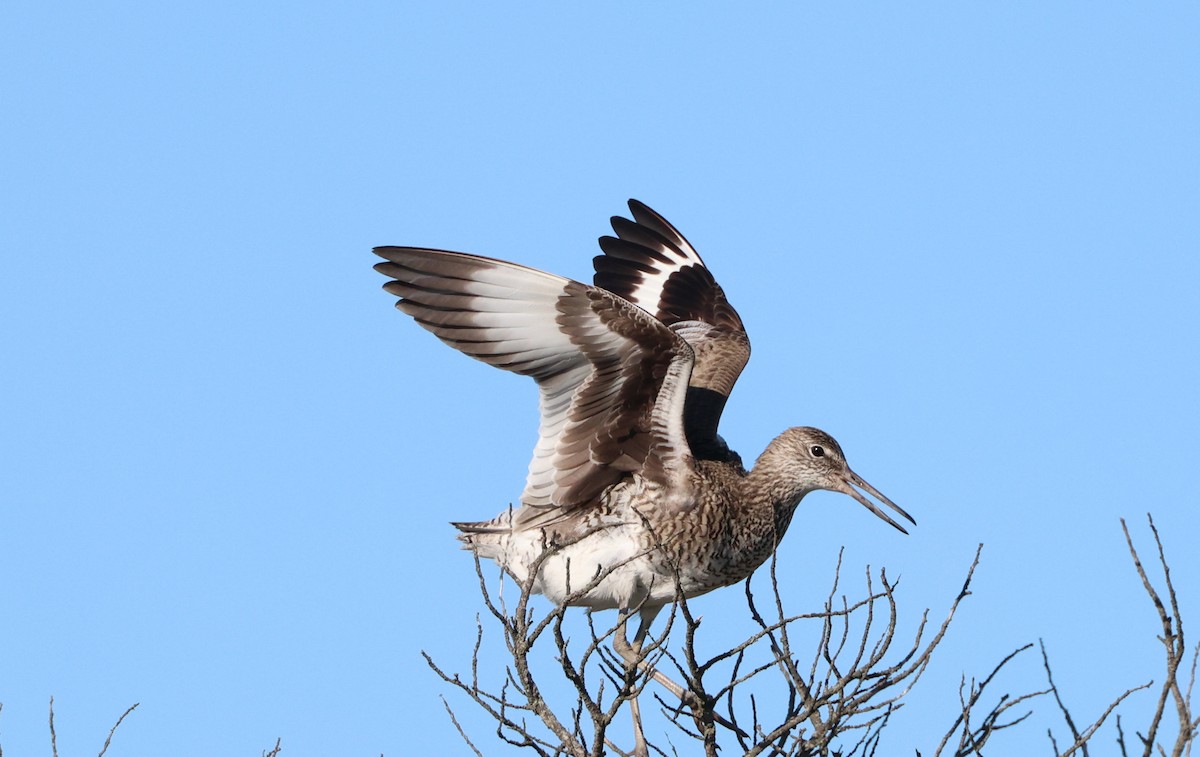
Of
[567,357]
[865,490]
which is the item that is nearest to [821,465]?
[865,490]

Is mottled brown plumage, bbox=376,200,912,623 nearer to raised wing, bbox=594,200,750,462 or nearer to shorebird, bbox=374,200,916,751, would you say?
shorebird, bbox=374,200,916,751

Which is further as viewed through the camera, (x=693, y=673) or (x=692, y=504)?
(x=692, y=504)

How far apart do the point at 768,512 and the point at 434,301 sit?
232 cm

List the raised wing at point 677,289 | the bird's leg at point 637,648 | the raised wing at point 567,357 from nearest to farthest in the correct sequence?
the raised wing at point 567,357 < the bird's leg at point 637,648 < the raised wing at point 677,289

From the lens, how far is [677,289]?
10148 millimetres

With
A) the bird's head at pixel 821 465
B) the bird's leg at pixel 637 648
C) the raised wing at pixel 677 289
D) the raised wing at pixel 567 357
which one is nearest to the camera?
the raised wing at pixel 567 357

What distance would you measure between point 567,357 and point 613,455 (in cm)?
74

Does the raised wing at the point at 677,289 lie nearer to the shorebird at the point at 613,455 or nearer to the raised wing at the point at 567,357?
the shorebird at the point at 613,455

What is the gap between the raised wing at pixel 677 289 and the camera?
9211 millimetres

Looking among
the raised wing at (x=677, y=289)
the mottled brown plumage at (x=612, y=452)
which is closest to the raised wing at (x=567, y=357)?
the mottled brown plumage at (x=612, y=452)

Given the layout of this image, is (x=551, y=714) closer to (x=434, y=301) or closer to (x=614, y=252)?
(x=434, y=301)

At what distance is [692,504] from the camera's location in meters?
7.56

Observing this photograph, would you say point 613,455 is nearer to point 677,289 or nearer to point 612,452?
point 612,452

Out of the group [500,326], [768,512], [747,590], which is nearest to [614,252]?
[768,512]
